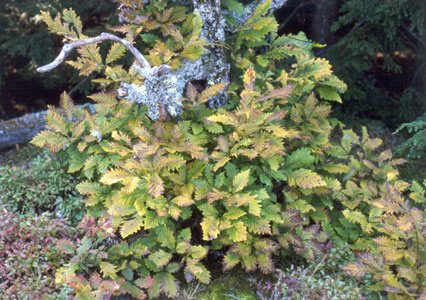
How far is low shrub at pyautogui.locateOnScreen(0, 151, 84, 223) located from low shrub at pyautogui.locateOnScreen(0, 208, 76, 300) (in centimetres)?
19

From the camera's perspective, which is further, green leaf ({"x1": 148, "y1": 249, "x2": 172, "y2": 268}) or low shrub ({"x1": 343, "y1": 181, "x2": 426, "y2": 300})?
green leaf ({"x1": 148, "y1": 249, "x2": 172, "y2": 268})

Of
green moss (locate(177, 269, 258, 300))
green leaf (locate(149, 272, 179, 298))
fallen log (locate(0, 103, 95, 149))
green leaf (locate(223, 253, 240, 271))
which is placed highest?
fallen log (locate(0, 103, 95, 149))

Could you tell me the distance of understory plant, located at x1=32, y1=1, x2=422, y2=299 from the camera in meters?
3.03

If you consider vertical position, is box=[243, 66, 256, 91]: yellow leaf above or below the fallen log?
above

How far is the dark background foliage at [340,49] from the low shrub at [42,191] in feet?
6.49

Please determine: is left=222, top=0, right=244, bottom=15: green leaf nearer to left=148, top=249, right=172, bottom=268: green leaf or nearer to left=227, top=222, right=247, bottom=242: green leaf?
left=227, top=222, right=247, bottom=242: green leaf

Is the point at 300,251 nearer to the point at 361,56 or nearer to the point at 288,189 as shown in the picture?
the point at 288,189

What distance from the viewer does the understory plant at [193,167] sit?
9.95ft

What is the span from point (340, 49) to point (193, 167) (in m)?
3.05

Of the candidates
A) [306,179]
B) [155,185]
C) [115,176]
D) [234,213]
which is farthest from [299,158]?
[115,176]

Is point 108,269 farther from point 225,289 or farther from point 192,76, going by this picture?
point 192,76

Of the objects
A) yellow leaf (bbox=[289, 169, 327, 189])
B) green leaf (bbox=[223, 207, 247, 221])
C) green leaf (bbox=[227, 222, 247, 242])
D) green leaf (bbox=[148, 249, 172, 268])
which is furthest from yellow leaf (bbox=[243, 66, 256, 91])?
green leaf (bbox=[148, 249, 172, 268])

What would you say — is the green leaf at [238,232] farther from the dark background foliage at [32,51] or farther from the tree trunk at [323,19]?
the tree trunk at [323,19]


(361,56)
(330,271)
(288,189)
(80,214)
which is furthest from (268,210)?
(361,56)
